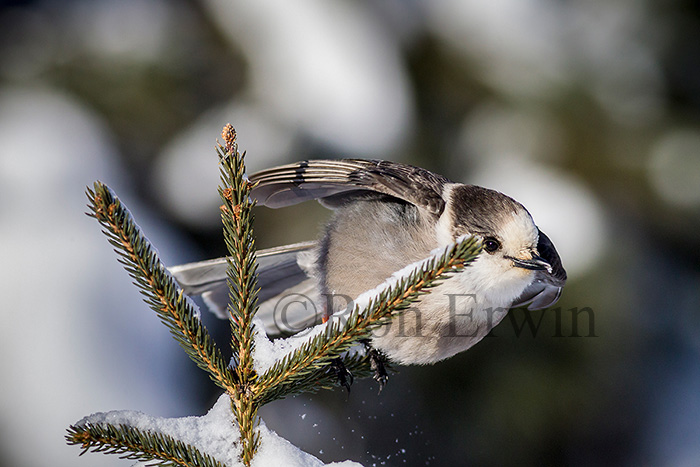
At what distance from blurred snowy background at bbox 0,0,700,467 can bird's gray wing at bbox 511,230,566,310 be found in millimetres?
494

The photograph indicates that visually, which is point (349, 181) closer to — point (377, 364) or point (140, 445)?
point (377, 364)

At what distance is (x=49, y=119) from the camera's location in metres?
3.61

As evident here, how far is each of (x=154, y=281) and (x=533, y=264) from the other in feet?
4.56

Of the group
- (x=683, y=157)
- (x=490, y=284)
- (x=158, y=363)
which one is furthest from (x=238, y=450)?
(x=683, y=157)

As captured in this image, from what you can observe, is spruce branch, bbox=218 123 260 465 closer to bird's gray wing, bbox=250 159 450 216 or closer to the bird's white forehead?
bird's gray wing, bbox=250 159 450 216

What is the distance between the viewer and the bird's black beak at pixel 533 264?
1987mm

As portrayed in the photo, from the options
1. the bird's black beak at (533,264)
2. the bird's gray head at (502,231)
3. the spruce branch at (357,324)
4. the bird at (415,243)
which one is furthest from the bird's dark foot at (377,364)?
the spruce branch at (357,324)

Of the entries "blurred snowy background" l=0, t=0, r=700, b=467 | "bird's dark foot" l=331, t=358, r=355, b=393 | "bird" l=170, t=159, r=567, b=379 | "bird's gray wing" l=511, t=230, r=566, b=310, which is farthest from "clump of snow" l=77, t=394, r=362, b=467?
"blurred snowy background" l=0, t=0, r=700, b=467

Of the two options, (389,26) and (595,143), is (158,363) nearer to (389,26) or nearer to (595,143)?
(389,26)

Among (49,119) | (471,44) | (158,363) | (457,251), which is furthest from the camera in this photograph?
(471,44)

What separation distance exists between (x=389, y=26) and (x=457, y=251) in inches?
133

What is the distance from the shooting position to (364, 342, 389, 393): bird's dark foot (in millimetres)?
2179

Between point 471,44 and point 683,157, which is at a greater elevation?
point 471,44

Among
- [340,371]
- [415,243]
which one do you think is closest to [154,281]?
[340,371]
